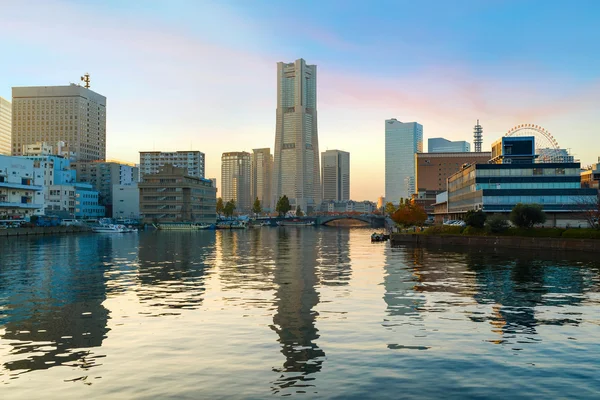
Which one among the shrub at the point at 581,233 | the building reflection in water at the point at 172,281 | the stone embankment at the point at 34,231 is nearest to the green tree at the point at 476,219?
the shrub at the point at 581,233

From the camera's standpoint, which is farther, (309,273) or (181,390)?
(309,273)

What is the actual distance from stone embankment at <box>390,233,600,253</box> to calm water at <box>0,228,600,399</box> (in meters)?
41.7

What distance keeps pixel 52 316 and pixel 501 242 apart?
3755 inches

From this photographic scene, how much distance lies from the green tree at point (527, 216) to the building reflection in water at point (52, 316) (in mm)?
89194

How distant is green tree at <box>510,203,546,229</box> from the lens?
114 meters

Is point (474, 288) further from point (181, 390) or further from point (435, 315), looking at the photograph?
point (181, 390)

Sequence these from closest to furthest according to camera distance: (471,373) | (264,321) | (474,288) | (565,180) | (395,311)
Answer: (471,373), (264,321), (395,311), (474,288), (565,180)

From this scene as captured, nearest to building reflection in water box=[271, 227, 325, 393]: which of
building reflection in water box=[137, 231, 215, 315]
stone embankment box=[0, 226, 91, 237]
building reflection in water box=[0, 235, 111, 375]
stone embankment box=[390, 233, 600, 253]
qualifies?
building reflection in water box=[137, 231, 215, 315]

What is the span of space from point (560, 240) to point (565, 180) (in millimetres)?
60036

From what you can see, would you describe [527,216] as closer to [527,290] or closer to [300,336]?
[527,290]

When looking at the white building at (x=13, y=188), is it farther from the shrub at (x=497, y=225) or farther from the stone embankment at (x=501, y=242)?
the shrub at (x=497, y=225)

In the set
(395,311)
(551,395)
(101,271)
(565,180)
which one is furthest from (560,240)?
(551,395)

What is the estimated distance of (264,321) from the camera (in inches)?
1352

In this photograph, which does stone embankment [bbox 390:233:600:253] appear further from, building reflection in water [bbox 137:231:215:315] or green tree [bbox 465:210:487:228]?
building reflection in water [bbox 137:231:215:315]
